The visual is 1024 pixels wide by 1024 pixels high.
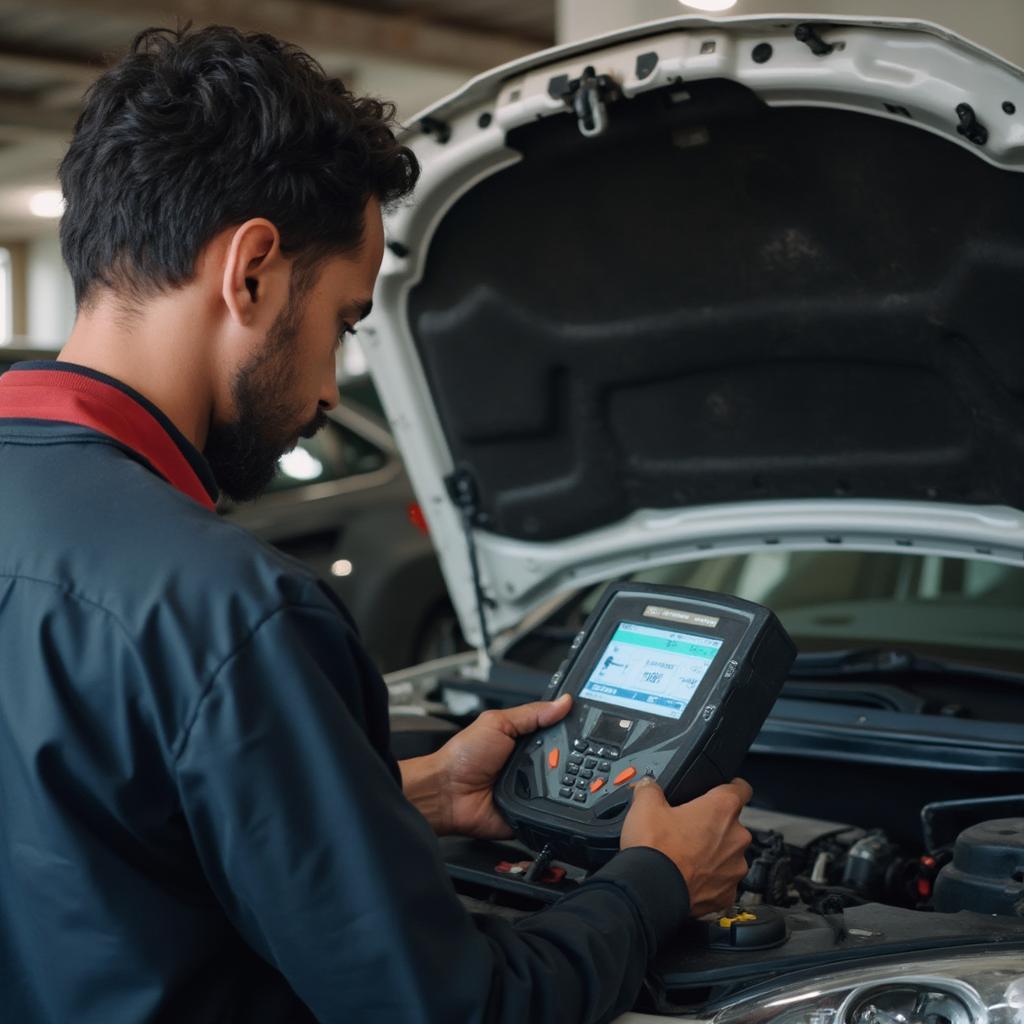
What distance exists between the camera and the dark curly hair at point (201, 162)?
1340mm

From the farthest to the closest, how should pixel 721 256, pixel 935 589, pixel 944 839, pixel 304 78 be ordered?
pixel 935 589
pixel 721 256
pixel 944 839
pixel 304 78

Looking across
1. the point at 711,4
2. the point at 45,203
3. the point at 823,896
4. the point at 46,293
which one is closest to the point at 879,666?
the point at 823,896

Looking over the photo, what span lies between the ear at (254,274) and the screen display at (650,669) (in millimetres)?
670

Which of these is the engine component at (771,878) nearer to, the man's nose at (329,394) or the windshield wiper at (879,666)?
the windshield wiper at (879,666)

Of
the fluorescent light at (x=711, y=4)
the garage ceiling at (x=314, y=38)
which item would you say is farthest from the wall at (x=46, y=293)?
the fluorescent light at (x=711, y=4)

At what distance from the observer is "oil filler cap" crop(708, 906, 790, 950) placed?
5.06ft

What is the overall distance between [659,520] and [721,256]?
0.57 m

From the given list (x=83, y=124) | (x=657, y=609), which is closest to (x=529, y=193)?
(x=657, y=609)

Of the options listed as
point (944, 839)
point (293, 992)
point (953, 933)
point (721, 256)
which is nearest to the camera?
point (293, 992)

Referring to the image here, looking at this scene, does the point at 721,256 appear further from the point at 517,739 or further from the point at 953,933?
the point at 953,933

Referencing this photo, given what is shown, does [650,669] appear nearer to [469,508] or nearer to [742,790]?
[742,790]

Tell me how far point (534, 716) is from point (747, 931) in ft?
1.32

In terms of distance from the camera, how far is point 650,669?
176cm

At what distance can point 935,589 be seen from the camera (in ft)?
9.22
